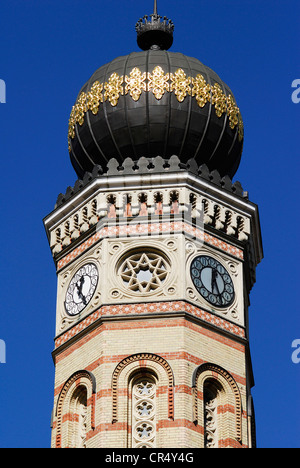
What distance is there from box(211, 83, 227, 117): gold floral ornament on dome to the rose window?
146 inches

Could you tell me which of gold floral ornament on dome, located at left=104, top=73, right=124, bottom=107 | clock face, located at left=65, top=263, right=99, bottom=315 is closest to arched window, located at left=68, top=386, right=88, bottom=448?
clock face, located at left=65, top=263, right=99, bottom=315

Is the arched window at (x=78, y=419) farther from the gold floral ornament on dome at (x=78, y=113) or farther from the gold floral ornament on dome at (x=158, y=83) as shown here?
the gold floral ornament on dome at (x=158, y=83)

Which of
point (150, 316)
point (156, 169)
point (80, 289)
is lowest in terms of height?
point (150, 316)

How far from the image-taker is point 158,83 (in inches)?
1464

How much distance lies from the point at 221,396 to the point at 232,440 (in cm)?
101

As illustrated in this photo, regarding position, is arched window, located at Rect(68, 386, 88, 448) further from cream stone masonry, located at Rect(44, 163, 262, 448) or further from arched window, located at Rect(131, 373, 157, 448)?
arched window, located at Rect(131, 373, 157, 448)

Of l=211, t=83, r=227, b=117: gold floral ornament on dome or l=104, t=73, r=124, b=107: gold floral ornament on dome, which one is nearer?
l=104, t=73, r=124, b=107: gold floral ornament on dome

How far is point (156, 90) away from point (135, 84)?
49cm

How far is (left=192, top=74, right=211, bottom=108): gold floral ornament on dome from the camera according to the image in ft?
122

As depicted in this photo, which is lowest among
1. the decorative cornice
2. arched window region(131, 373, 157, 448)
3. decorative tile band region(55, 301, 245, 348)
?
arched window region(131, 373, 157, 448)

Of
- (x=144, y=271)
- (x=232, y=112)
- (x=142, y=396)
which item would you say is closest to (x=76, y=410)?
(x=142, y=396)

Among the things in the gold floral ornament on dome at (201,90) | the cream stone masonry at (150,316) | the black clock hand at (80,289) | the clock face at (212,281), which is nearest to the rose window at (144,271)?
the cream stone masonry at (150,316)

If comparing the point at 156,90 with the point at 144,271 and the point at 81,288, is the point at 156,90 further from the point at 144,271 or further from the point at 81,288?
the point at 81,288

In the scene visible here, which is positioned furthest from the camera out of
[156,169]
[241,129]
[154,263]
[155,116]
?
[241,129]
